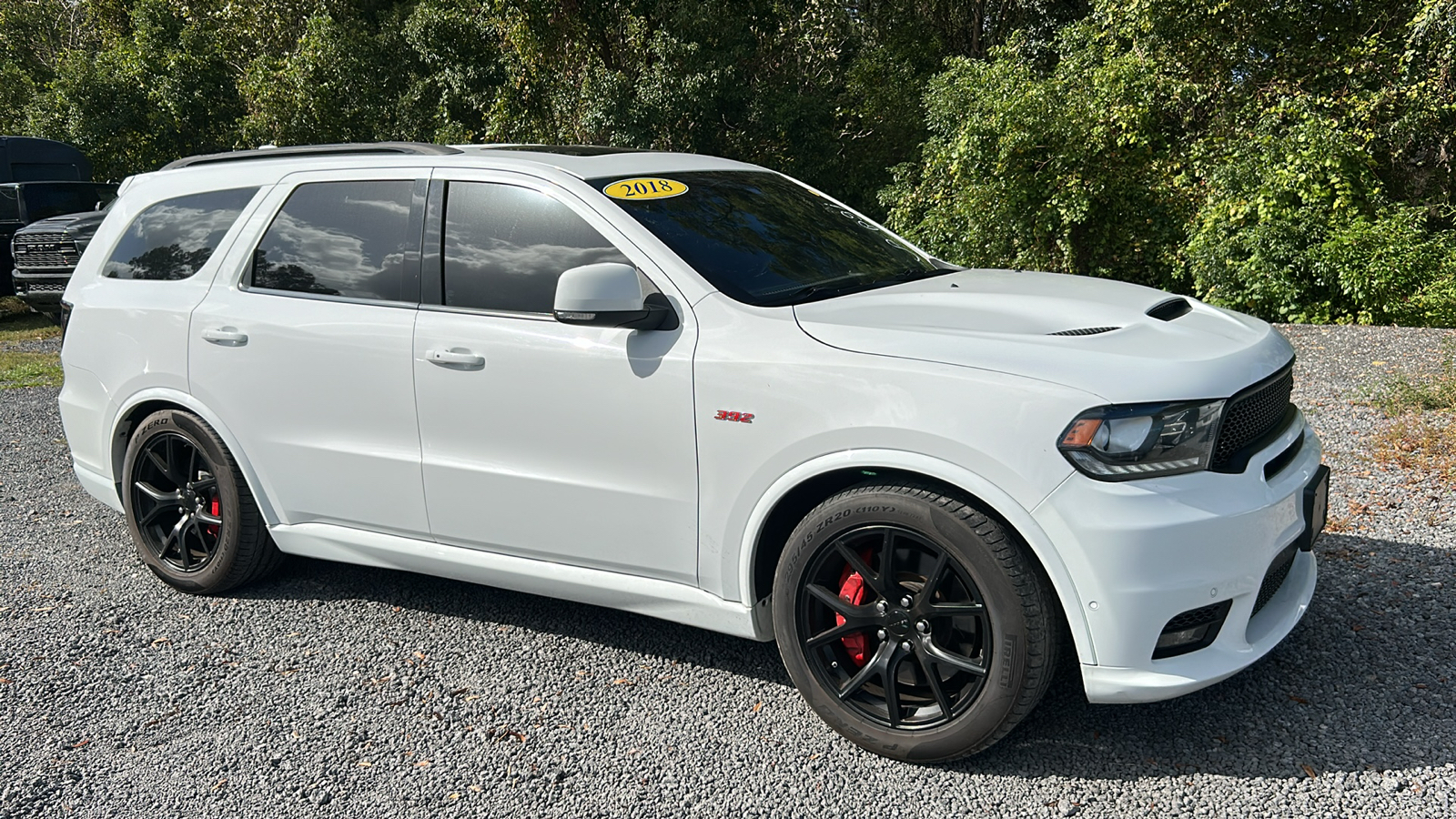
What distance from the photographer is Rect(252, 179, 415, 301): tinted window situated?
13.6 ft

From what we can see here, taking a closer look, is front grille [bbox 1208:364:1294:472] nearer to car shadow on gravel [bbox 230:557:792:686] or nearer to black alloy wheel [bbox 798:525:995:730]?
black alloy wheel [bbox 798:525:995:730]

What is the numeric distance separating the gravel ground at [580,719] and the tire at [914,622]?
6.8 inches

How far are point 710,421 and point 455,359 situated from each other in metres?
1.02

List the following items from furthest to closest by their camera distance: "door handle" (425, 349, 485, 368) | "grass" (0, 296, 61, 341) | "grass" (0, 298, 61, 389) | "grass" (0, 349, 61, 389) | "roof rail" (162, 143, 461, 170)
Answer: "grass" (0, 296, 61, 341) < "grass" (0, 298, 61, 389) < "grass" (0, 349, 61, 389) < "roof rail" (162, 143, 461, 170) < "door handle" (425, 349, 485, 368)

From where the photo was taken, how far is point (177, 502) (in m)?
4.79

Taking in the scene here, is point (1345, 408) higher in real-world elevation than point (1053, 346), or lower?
lower

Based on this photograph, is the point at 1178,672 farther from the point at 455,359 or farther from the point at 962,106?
the point at 962,106

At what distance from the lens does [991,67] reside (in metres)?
15.5

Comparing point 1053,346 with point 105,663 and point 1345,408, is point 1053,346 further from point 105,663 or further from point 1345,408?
point 1345,408

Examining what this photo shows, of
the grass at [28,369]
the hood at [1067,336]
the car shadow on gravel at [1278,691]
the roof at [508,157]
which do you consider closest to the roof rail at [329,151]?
the roof at [508,157]

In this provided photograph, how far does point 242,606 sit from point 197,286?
135cm

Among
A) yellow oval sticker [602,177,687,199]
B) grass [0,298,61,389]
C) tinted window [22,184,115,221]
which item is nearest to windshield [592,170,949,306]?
yellow oval sticker [602,177,687,199]

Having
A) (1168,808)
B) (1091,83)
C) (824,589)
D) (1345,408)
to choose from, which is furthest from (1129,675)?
(1091,83)

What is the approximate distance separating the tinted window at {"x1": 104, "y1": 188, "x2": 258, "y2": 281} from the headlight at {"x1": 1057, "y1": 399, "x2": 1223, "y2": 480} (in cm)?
348
